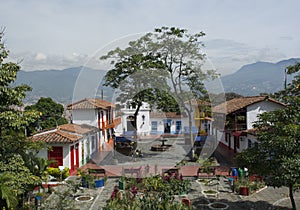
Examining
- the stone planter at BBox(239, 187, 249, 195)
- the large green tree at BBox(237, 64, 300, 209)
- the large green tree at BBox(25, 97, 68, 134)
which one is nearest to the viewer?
the large green tree at BBox(237, 64, 300, 209)

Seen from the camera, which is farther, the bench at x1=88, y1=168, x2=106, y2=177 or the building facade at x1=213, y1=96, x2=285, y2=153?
the building facade at x1=213, y1=96, x2=285, y2=153

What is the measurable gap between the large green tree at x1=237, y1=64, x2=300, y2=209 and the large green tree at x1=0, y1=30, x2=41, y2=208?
7.03 meters

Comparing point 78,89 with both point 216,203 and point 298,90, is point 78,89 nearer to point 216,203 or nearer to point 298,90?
point 216,203

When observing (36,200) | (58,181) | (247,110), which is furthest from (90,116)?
(36,200)

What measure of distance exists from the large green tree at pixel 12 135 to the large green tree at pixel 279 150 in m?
7.03

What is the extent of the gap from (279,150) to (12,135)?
8302mm

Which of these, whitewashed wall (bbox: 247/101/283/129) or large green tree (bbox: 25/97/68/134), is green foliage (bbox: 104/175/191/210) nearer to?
whitewashed wall (bbox: 247/101/283/129)

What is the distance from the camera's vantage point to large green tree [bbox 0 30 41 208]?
8.56 metres

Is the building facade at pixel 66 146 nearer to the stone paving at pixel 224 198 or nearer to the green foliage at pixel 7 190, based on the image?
the stone paving at pixel 224 198

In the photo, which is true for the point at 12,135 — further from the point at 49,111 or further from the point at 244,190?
the point at 49,111

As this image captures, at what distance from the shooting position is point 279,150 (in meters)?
9.88

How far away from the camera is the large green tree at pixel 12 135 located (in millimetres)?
8562

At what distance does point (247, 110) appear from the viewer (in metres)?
22.2

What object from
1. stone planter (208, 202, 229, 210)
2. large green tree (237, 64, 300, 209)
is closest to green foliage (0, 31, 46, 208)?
stone planter (208, 202, 229, 210)
